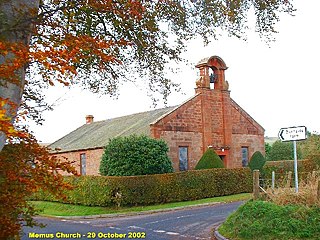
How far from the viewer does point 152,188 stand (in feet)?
78.3

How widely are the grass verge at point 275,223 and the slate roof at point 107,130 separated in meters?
19.4

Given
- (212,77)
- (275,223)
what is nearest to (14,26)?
(275,223)

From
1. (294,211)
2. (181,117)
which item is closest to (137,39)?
(294,211)

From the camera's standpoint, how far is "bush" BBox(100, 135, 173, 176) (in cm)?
2544

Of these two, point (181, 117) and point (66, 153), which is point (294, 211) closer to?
point (181, 117)

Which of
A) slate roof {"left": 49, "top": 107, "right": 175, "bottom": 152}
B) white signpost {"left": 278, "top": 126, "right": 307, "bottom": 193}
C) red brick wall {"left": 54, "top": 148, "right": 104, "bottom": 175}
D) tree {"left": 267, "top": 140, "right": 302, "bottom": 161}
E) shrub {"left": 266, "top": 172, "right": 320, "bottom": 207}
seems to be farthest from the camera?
tree {"left": 267, "top": 140, "right": 302, "bottom": 161}

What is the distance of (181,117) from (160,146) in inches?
212

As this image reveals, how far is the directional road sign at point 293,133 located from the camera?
13.0 metres

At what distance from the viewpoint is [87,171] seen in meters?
35.5

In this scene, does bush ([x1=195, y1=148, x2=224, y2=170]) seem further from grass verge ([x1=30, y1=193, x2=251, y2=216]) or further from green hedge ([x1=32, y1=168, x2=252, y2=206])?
grass verge ([x1=30, y1=193, x2=251, y2=216])

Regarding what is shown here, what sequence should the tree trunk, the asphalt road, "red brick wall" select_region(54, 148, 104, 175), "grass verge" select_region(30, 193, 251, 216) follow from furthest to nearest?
"red brick wall" select_region(54, 148, 104, 175) < "grass verge" select_region(30, 193, 251, 216) < the asphalt road < the tree trunk

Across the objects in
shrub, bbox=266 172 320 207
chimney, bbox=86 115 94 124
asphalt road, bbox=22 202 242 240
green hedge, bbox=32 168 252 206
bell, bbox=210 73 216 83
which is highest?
bell, bbox=210 73 216 83

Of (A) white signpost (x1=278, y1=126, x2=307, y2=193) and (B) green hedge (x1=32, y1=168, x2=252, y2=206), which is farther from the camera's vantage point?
(B) green hedge (x1=32, y1=168, x2=252, y2=206)

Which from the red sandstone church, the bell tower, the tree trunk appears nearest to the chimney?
the red sandstone church
